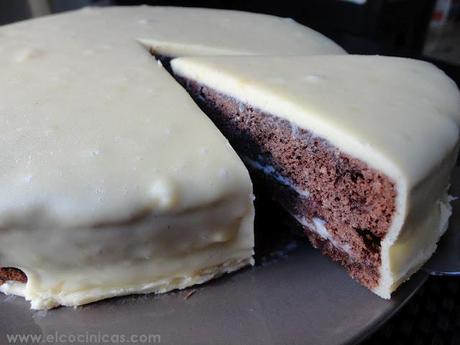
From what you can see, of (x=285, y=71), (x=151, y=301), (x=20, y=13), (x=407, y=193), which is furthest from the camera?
(x=20, y=13)

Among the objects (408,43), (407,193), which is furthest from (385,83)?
(408,43)

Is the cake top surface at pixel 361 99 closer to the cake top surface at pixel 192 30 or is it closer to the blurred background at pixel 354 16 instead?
the cake top surface at pixel 192 30

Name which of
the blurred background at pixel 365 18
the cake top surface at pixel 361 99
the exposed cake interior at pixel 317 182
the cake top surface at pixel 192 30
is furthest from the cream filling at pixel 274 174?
the blurred background at pixel 365 18

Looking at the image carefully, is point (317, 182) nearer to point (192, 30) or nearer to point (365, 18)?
point (192, 30)

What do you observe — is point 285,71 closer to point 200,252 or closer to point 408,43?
point 200,252

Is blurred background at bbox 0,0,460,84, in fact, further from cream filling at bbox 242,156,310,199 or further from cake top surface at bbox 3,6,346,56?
cream filling at bbox 242,156,310,199

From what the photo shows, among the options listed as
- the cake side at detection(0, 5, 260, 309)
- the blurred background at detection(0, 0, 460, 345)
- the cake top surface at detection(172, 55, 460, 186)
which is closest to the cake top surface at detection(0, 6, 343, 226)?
the cake side at detection(0, 5, 260, 309)
